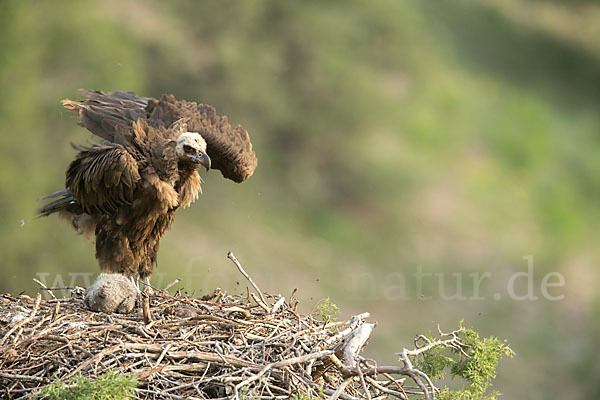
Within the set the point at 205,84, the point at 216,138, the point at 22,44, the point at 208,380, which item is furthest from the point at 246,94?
the point at 208,380

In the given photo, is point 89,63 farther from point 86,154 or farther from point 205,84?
point 86,154

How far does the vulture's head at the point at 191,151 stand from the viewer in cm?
395

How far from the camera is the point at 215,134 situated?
4.18m

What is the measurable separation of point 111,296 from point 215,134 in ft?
4.50

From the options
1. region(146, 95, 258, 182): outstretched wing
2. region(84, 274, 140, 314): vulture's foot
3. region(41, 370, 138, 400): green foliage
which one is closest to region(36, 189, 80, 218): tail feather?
region(146, 95, 258, 182): outstretched wing

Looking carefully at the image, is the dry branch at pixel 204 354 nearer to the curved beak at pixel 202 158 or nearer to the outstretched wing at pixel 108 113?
the curved beak at pixel 202 158

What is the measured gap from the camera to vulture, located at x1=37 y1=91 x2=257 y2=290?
396 cm

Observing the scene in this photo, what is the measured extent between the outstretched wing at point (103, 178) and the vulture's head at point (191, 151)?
23 centimetres

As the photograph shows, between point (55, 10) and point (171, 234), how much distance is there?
328 cm

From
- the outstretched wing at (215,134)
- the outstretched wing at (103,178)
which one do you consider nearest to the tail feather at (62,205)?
the outstretched wing at (103,178)

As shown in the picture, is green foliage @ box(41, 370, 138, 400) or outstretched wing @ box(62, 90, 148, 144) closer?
green foliage @ box(41, 370, 138, 400)

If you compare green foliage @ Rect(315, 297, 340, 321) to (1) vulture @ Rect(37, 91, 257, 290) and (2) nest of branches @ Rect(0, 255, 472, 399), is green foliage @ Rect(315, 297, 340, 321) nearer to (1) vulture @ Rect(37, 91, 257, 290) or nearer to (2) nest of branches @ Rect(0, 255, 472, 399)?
(2) nest of branches @ Rect(0, 255, 472, 399)

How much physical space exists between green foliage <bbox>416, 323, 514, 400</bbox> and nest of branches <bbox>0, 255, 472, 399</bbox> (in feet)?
0.24

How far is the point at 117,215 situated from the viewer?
4.12 metres
